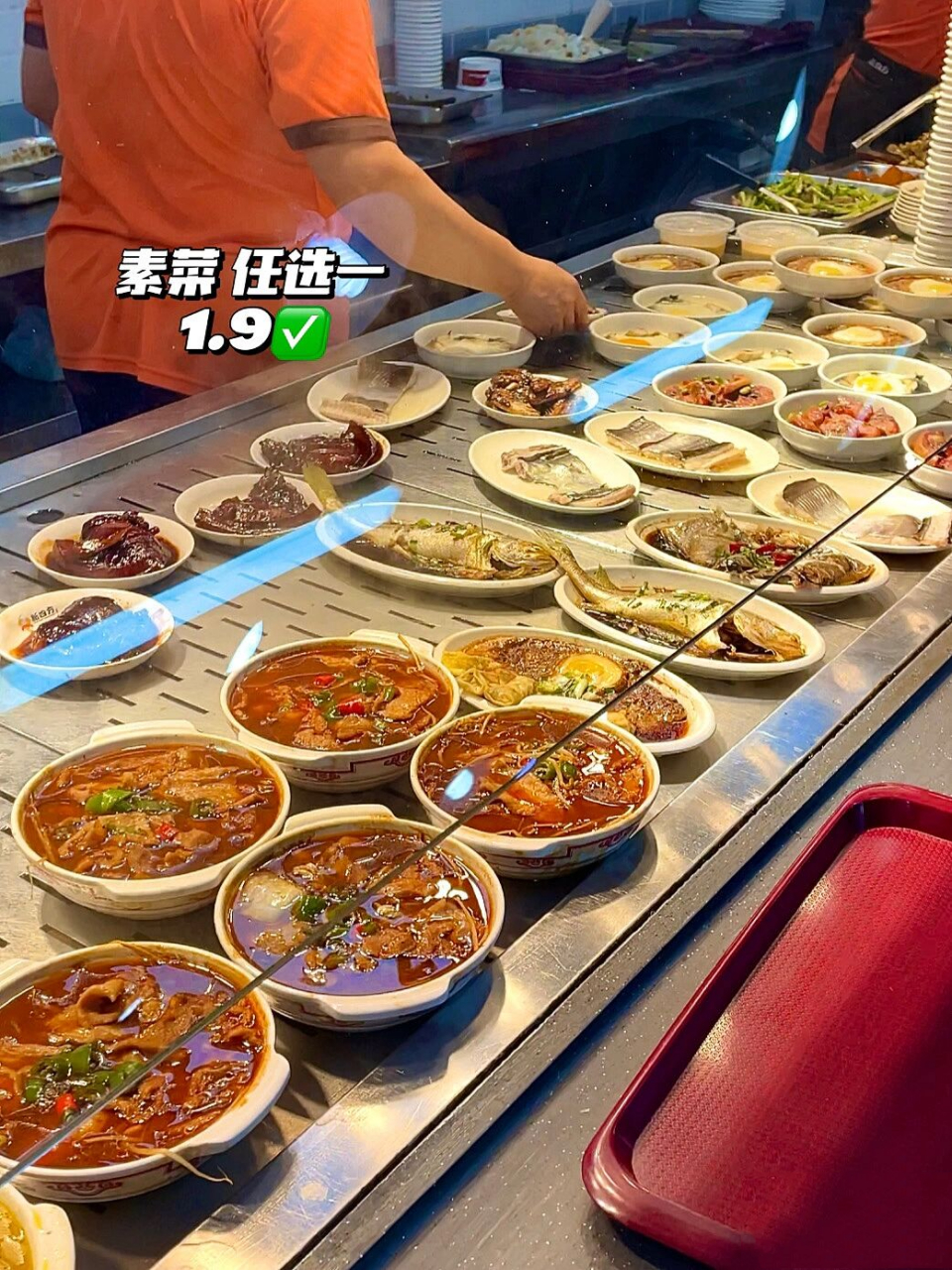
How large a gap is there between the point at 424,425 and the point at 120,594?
24.8 inches

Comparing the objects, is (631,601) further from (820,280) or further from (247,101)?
(820,280)

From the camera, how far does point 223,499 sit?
136 centimetres

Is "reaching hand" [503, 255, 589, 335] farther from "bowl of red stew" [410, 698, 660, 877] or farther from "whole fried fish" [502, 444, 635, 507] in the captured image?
"bowl of red stew" [410, 698, 660, 877]

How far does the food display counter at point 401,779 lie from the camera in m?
1.03

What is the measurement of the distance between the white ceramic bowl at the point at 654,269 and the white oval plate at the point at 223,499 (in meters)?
1.08

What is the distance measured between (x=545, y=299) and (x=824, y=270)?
40.7 inches

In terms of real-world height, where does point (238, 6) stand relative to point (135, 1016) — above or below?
above

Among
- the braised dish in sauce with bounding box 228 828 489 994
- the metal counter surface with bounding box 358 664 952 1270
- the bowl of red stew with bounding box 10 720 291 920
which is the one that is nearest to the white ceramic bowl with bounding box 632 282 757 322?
the metal counter surface with bounding box 358 664 952 1270

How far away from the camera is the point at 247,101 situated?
1.27 meters

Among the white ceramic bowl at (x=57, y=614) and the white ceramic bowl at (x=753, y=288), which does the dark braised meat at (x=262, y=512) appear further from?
the white ceramic bowl at (x=753, y=288)

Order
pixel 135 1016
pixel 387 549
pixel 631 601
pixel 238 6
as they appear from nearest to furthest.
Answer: pixel 135 1016
pixel 238 6
pixel 387 549
pixel 631 601

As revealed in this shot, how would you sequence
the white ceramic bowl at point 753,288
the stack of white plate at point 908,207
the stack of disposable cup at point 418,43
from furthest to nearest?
1. the stack of white plate at point 908,207
2. the white ceramic bowl at point 753,288
3. the stack of disposable cup at point 418,43

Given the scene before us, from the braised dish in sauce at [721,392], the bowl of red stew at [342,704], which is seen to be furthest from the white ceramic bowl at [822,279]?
the bowl of red stew at [342,704]

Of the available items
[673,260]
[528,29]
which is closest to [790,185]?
[673,260]
